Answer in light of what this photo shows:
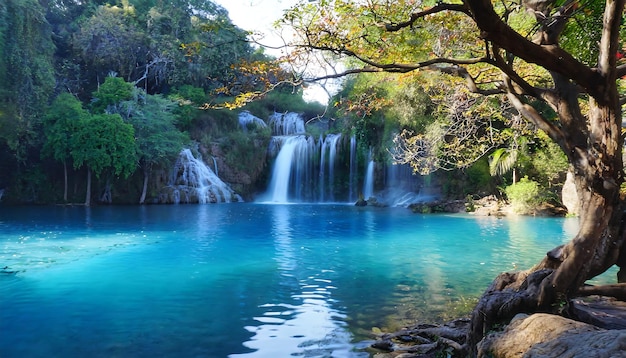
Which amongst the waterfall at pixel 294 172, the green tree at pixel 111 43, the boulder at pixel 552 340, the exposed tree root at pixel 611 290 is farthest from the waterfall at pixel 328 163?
the boulder at pixel 552 340

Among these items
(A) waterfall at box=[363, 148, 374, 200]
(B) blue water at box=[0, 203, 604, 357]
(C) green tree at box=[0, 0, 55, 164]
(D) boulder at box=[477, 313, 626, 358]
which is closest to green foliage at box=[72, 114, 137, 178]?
(C) green tree at box=[0, 0, 55, 164]

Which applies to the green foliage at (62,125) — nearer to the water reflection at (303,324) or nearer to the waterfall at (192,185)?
the waterfall at (192,185)

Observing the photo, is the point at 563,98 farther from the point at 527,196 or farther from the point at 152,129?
the point at 152,129

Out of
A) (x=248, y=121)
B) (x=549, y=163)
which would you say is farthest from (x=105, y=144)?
(x=549, y=163)

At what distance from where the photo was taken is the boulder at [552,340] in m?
2.31

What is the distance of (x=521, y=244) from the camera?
491 inches

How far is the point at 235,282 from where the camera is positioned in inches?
328

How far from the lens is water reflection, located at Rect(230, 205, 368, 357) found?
16.9ft

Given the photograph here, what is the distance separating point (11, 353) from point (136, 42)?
3062 cm

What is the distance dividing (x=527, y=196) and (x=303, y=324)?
1717 centimetres

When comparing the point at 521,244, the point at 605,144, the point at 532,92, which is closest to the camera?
the point at 605,144

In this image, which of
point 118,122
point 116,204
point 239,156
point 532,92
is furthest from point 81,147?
point 532,92

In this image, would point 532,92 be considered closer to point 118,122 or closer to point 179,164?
point 118,122

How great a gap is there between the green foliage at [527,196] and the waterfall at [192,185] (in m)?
16.5
